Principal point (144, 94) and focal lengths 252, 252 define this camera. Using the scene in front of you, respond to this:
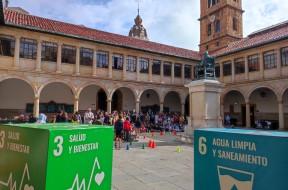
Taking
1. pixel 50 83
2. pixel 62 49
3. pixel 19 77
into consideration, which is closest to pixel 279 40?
pixel 62 49

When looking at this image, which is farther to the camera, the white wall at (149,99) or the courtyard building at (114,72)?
the white wall at (149,99)

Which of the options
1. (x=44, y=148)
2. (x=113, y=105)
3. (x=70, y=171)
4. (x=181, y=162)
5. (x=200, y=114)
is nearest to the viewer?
(x=44, y=148)

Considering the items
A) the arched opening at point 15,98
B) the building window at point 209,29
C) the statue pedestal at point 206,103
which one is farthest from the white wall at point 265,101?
the arched opening at point 15,98

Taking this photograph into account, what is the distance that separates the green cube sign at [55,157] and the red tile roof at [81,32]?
61.9ft

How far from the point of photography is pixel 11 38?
18250mm

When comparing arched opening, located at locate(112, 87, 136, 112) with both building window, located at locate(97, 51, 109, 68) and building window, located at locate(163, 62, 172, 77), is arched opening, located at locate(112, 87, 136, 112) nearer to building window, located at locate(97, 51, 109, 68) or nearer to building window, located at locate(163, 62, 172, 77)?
building window, located at locate(97, 51, 109, 68)

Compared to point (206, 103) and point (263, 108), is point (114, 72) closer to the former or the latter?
point (206, 103)

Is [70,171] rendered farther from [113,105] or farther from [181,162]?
[113,105]

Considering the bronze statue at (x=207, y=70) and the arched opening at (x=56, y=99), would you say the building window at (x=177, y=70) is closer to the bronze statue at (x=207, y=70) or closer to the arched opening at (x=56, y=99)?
the arched opening at (x=56, y=99)

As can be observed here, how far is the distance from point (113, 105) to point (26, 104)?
Result: 8330mm

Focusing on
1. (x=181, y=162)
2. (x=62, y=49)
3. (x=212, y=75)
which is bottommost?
(x=181, y=162)

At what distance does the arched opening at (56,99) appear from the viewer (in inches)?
816

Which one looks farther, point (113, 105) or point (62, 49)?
point (113, 105)

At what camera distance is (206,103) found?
11.6 m
